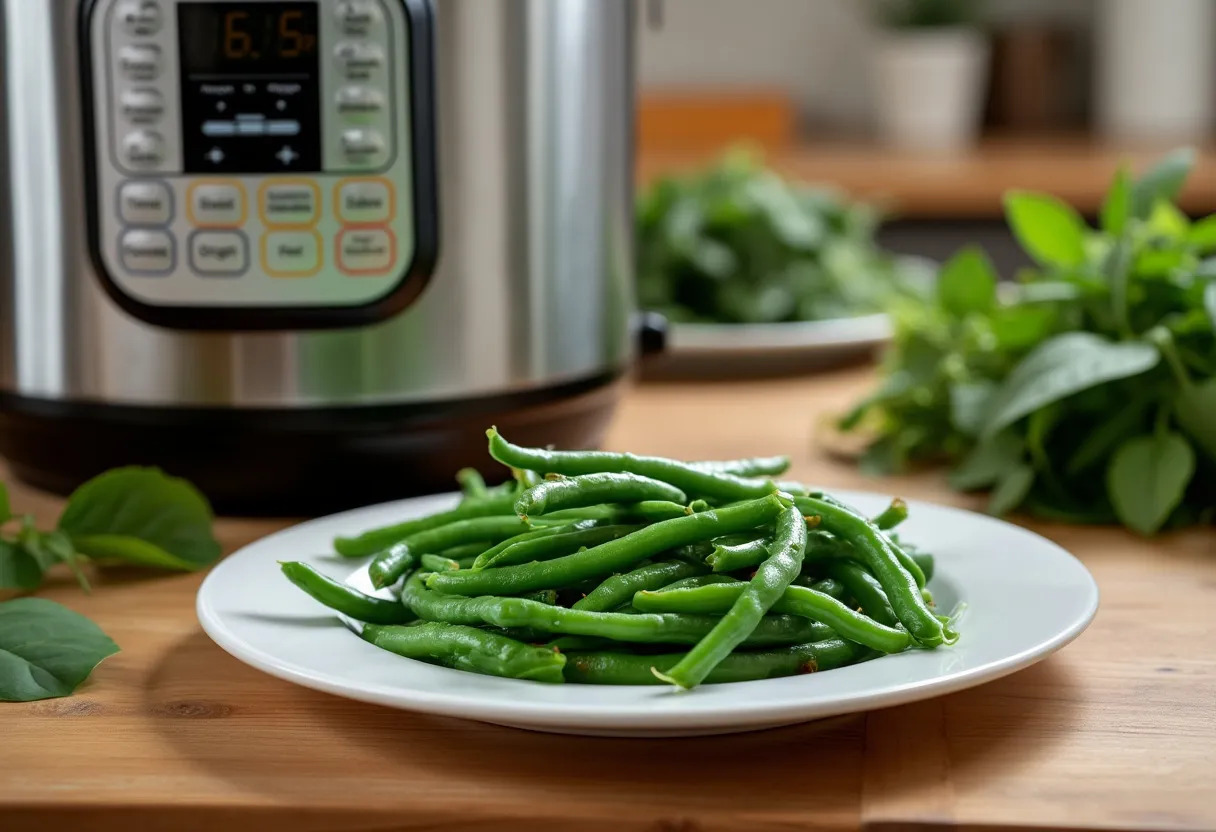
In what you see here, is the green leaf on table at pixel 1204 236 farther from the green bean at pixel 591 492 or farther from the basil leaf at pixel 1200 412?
the green bean at pixel 591 492

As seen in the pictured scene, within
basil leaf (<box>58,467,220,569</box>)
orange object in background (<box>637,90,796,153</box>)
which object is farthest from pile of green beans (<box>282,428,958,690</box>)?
orange object in background (<box>637,90,796,153</box>)

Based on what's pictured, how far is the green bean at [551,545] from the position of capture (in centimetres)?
69

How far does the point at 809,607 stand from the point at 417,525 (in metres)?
0.25

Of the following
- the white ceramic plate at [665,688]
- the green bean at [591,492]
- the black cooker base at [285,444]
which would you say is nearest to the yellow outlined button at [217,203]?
the black cooker base at [285,444]

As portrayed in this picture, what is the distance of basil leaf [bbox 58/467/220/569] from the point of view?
0.86 m

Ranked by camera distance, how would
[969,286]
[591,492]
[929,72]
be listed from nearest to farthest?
[591,492] < [969,286] < [929,72]

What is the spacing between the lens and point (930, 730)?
0.64 metres

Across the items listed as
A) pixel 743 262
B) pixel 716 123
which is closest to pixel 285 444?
pixel 743 262

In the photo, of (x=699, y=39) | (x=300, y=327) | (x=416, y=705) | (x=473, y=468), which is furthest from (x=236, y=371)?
(x=699, y=39)

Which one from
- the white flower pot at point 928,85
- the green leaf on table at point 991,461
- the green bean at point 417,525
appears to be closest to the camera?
the green bean at point 417,525

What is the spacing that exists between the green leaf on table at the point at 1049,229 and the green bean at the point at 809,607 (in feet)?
1.77

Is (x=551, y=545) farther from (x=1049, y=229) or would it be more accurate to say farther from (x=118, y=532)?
(x=1049, y=229)

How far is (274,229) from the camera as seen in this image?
0.94 m

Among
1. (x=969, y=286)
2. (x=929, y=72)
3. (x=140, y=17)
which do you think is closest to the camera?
(x=140, y=17)
